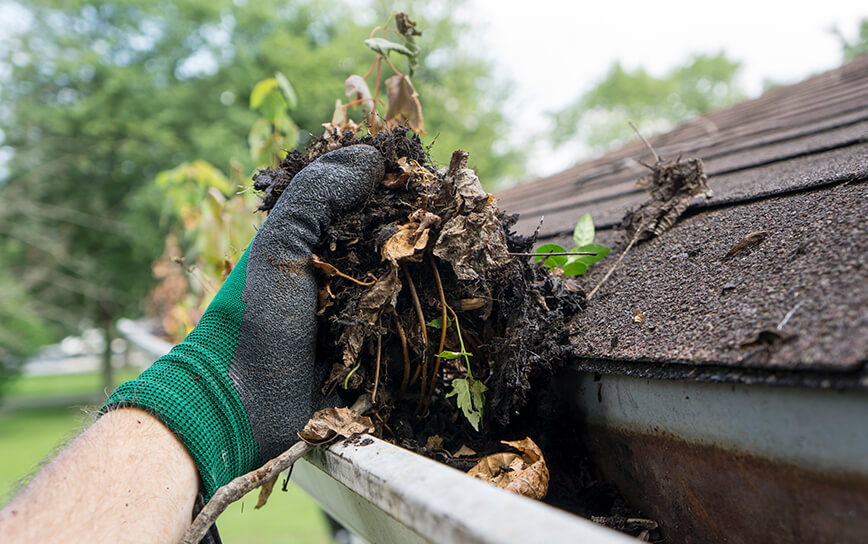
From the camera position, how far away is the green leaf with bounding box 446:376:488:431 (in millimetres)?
982

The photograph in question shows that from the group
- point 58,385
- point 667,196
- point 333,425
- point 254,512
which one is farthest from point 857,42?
point 58,385

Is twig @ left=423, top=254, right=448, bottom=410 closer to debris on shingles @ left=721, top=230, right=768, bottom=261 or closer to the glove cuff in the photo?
the glove cuff

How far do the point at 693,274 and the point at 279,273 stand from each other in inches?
30.9

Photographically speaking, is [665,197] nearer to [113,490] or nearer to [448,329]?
[448,329]

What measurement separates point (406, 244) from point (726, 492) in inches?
25.0

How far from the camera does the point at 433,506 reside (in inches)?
22.4

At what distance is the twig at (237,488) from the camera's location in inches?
34.1

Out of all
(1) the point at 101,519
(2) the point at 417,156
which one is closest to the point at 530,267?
(2) the point at 417,156

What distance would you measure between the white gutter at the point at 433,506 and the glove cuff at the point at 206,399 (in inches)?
6.2

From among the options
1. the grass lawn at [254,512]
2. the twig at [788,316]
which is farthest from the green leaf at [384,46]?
the grass lawn at [254,512]

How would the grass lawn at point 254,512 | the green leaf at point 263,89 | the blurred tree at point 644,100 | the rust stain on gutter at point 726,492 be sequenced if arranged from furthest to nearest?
the blurred tree at point 644,100, the grass lawn at point 254,512, the green leaf at point 263,89, the rust stain on gutter at point 726,492

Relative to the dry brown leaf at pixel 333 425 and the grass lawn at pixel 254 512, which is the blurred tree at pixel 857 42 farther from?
the grass lawn at pixel 254 512

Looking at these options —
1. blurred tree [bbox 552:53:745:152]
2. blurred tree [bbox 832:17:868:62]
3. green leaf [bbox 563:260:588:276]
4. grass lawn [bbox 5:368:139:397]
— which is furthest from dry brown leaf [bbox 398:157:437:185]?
blurred tree [bbox 552:53:745:152]

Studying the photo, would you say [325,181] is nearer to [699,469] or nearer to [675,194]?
[699,469]
